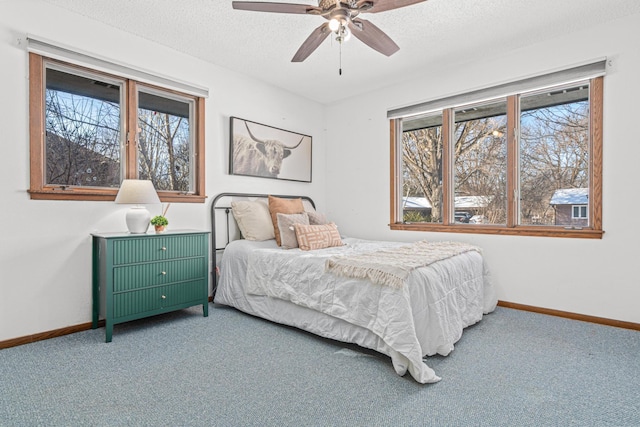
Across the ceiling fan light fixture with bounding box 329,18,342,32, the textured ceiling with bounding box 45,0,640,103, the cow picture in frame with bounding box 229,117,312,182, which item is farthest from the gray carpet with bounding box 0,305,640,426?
the textured ceiling with bounding box 45,0,640,103

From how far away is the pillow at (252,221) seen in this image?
3621 millimetres

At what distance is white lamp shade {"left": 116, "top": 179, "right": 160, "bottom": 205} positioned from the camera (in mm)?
2785

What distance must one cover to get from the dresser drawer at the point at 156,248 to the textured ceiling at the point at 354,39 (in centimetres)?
181

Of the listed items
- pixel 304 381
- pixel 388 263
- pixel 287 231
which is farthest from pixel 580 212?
pixel 304 381

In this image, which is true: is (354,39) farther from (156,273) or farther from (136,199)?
(156,273)

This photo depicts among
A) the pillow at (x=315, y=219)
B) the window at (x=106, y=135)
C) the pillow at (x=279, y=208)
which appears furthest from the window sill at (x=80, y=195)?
the pillow at (x=315, y=219)

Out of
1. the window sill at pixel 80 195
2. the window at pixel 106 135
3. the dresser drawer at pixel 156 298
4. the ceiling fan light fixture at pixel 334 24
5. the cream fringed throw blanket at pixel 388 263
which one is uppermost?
the ceiling fan light fixture at pixel 334 24

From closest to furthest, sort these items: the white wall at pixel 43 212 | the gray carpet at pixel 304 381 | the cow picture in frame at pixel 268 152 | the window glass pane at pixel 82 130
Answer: the gray carpet at pixel 304 381 → the white wall at pixel 43 212 → the window glass pane at pixel 82 130 → the cow picture in frame at pixel 268 152

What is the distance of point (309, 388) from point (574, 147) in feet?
10.4

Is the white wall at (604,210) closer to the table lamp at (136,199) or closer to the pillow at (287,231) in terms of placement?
the pillow at (287,231)

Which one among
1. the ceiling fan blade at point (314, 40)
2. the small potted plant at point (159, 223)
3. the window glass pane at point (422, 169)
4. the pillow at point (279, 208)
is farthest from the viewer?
the window glass pane at point (422, 169)

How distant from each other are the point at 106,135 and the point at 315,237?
207 centimetres

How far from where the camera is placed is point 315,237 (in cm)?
336

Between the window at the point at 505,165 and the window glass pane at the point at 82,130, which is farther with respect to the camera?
the window at the point at 505,165
